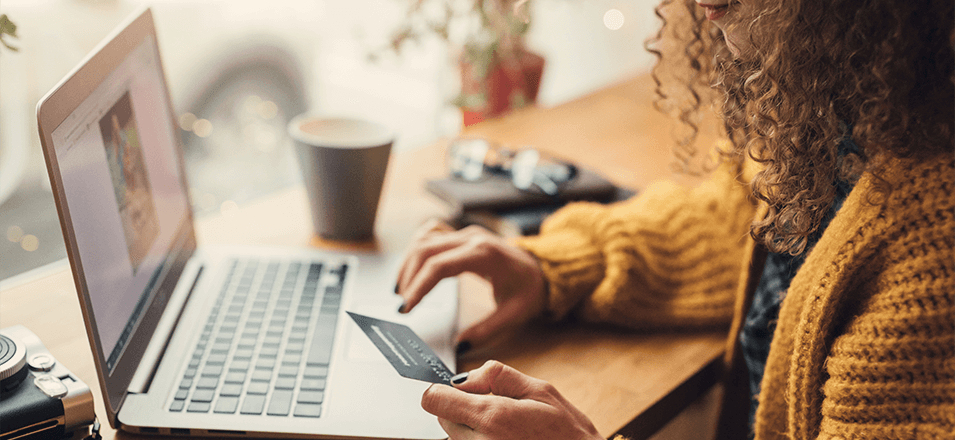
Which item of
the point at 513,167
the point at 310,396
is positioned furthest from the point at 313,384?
the point at 513,167

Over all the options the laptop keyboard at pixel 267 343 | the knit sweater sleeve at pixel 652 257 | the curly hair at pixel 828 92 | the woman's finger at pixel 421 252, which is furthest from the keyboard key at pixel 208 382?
the curly hair at pixel 828 92

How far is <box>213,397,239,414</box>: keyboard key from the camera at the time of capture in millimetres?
541

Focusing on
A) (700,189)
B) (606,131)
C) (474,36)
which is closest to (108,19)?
(474,36)

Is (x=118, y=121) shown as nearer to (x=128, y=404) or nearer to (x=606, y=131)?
(x=128, y=404)

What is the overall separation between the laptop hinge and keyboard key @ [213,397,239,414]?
0.07 meters

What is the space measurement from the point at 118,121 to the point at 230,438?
0.29 metres

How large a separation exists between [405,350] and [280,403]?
11 centimetres

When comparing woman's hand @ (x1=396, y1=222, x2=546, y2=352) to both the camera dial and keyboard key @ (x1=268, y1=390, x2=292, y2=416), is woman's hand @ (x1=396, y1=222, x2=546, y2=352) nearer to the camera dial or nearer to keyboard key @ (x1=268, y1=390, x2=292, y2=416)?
keyboard key @ (x1=268, y1=390, x2=292, y2=416)

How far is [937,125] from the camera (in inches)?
17.7

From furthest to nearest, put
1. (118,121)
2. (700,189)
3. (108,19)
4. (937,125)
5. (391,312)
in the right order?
1. (108,19)
2. (700,189)
3. (391,312)
4. (118,121)
5. (937,125)

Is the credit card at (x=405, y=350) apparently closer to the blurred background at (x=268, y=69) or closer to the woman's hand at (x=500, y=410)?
the woman's hand at (x=500, y=410)

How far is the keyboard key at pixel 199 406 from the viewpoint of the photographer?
54 centimetres

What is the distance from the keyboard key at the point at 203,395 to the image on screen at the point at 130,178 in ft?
0.40

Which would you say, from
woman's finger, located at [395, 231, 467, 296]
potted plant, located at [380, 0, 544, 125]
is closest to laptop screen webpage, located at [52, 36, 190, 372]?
woman's finger, located at [395, 231, 467, 296]
